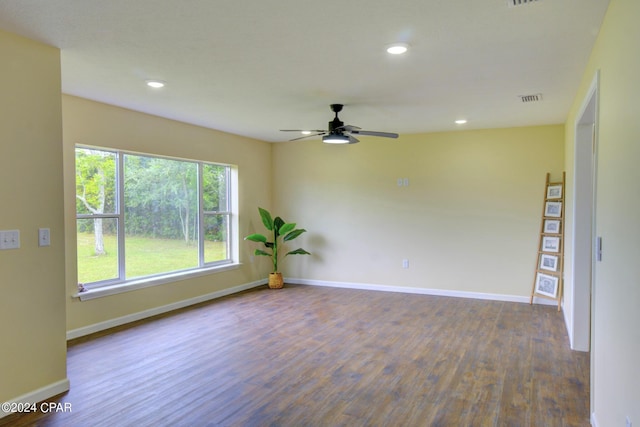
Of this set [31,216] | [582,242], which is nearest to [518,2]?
[582,242]

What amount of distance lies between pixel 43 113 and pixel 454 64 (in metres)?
3.03

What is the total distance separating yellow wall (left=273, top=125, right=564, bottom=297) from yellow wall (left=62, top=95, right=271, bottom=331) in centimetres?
60

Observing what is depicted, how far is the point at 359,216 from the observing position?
667cm

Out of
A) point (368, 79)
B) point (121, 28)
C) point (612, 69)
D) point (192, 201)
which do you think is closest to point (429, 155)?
point (368, 79)

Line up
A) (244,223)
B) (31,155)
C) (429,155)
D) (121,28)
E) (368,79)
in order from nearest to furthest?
(121,28) → (31,155) → (368,79) → (429,155) → (244,223)

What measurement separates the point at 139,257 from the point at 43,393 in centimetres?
227

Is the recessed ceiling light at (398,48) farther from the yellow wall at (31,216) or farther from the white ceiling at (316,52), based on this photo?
the yellow wall at (31,216)

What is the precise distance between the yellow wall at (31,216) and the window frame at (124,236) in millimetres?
1421

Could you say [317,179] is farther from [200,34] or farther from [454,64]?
[200,34]

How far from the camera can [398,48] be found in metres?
2.77

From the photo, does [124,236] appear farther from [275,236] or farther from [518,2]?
[518,2]

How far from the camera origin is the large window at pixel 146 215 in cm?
435

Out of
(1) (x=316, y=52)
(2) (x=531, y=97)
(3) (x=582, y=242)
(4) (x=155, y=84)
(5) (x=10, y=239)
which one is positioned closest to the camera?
(5) (x=10, y=239)

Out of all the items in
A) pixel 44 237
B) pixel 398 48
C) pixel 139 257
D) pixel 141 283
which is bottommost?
pixel 141 283
